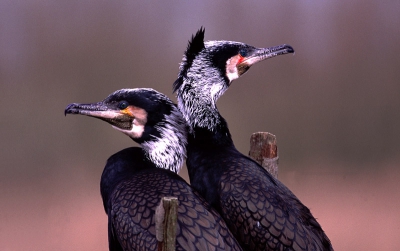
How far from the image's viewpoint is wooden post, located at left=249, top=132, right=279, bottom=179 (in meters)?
1.96

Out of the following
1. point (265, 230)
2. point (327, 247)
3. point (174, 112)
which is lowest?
point (327, 247)

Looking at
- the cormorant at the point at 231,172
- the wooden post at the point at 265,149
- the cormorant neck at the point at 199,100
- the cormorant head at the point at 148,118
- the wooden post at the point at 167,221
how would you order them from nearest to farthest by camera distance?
the wooden post at the point at 167,221, the cormorant at the point at 231,172, the cormorant head at the point at 148,118, the cormorant neck at the point at 199,100, the wooden post at the point at 265,149

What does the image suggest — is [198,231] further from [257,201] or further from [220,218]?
[257,201]

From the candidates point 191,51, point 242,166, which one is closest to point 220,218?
point 242,166

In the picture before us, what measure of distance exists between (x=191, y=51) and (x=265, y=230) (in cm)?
72

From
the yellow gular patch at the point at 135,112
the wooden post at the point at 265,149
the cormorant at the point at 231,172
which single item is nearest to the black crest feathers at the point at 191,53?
the cormorant at the point at 231,172

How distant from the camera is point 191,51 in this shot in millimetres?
1779

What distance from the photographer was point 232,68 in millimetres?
1820

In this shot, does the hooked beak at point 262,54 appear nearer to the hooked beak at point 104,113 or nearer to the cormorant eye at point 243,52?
the cormorant eye at point 243,52

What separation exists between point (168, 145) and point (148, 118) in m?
0.11

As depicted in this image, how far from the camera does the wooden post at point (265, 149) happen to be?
1.96 metres

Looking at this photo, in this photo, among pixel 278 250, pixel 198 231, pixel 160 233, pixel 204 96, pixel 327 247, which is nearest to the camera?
pixel 160 233

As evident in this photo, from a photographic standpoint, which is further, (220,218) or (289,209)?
(289,209)

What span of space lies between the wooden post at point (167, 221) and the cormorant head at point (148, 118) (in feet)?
1.83
